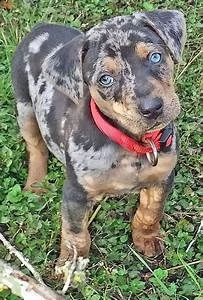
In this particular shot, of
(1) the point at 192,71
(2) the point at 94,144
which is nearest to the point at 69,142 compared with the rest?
(2) the point at 94,144

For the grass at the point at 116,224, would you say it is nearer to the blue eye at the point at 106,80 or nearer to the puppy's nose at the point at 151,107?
the puppy's nose at the point at 151,107

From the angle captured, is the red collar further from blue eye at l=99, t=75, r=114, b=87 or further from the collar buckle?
blue eye at l=99, t=75, r=114, b=87

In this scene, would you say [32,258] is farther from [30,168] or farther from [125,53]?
[125,53]

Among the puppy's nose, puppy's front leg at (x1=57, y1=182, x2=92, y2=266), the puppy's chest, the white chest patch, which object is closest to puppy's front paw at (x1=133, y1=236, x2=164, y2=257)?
puppy's front leg at (x1=57, y1=182, x2=92, y2=266)

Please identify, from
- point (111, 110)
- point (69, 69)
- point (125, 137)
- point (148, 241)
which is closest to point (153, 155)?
point (125, 137)

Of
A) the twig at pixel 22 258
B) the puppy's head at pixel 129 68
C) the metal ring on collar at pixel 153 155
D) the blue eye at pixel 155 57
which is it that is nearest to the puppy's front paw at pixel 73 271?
the twig at pixel 22 258

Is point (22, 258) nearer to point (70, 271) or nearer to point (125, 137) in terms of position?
point (70, 271)
